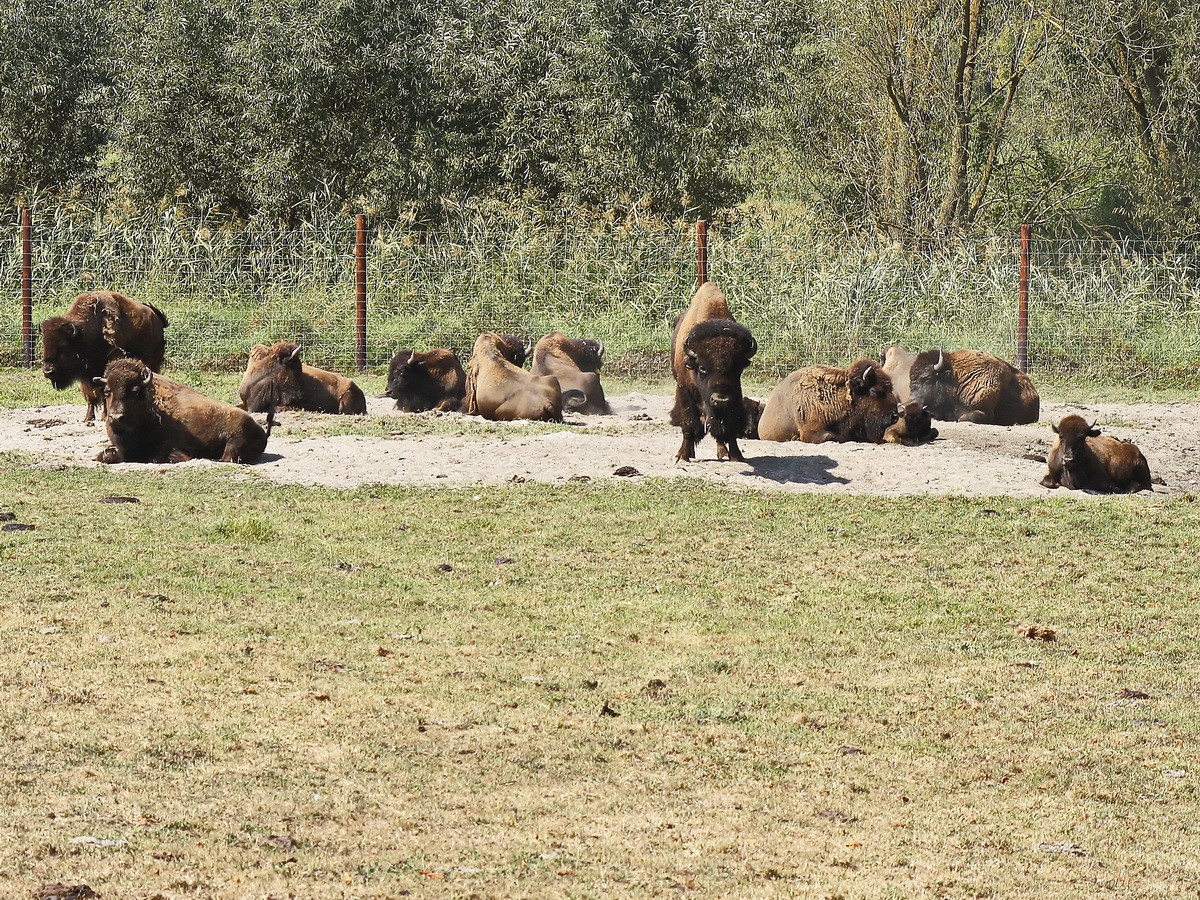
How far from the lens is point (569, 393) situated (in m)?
16.3

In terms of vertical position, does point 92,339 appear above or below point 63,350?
above

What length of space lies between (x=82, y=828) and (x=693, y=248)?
18551mm

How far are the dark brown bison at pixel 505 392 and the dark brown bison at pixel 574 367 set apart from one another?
0.29 m

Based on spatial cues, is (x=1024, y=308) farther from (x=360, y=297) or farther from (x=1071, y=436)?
(x=360, y=297)

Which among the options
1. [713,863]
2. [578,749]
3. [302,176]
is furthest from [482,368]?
[302,176]

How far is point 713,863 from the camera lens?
4.36 m

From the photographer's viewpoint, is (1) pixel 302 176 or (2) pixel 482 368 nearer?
(2) pixel 482 368

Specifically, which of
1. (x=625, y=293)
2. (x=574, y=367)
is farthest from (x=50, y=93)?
(x=574, y=367)

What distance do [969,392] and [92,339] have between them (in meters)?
8.62

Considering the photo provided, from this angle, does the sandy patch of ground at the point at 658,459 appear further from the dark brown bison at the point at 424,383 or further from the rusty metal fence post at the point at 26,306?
the rusty metal fence post at the point at 26,306

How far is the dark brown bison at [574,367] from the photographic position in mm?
16344

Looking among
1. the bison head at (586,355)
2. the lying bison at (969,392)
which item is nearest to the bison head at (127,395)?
the bison head at (586,355)

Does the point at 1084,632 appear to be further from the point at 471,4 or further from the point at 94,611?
the point at 471,4

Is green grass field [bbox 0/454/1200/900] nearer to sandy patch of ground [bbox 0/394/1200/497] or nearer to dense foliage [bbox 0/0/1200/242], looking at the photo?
sandy patch of ground [bbox 0/394/1200/497]
